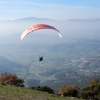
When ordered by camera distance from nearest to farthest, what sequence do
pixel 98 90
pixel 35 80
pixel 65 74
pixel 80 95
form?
1. pixel 80 95
2. pixel 98 90
3. pixel 35 80
4. pixel 65 74

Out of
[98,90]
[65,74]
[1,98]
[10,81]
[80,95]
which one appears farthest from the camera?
[65,74]

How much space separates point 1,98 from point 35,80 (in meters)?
161

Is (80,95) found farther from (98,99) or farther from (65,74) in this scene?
(65,74)

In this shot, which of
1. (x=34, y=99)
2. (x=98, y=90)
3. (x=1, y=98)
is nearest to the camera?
(x=1, y=98)

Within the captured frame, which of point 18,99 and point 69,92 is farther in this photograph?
point 69,92

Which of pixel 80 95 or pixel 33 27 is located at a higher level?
pixel 33 27

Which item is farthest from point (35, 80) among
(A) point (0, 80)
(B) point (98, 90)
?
(B) point (98, 90)

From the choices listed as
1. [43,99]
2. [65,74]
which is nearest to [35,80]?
[65,74]

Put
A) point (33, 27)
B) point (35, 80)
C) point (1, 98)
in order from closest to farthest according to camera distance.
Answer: point (1, 98) → point (33, 27) → point (35, 80)

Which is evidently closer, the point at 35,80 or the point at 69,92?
the point at 69,92

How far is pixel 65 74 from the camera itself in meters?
199

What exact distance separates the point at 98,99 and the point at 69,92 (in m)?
4.28

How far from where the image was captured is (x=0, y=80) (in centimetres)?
5209

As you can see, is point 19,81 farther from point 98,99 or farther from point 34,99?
point 34,99
